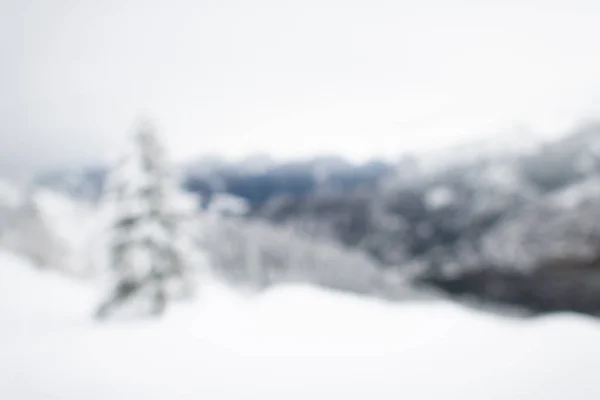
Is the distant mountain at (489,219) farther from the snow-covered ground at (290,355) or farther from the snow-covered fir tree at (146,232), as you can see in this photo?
the snow-covered ground at (290,355)

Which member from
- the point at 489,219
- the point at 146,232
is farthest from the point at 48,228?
the point at 489,219

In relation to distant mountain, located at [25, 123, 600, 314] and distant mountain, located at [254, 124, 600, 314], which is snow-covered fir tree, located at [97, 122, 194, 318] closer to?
distant mountain, located at [25, 123, 600, 314]

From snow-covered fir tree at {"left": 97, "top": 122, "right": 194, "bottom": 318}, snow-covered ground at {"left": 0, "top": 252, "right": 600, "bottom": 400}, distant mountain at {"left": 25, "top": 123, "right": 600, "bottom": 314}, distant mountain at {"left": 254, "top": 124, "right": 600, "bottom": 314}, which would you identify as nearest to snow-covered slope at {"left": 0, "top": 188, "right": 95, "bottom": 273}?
snow-covered fir tree at {"left": 97, "top": 122, "right": 194, "bottom": 318}

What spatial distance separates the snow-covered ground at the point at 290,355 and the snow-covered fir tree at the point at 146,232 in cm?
80

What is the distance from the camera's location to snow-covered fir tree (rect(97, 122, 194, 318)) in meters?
6.46

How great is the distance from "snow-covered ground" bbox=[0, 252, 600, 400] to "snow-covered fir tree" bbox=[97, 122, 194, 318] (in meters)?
0.80

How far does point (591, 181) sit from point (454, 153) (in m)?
4.57

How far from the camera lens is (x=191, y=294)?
275 inches

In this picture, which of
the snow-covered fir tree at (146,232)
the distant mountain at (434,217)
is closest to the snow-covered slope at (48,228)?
the snow-covered fir tree at (146,232)

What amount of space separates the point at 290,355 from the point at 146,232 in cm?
394

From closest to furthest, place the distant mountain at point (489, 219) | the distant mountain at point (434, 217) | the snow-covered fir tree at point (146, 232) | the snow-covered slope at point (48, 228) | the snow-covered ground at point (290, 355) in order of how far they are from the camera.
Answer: the snow-covered ground at point (290, 355), the snow-covered fir tree at point (146, 232), the snow-covered slope at point (48, 228), the distant mountain at point (434, 217), the distant mountain at point (489, 219)

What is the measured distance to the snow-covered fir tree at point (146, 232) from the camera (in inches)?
254

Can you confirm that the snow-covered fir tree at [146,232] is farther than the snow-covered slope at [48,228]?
No

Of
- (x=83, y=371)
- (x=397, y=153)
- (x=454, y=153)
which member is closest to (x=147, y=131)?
(x=83, y=371)
